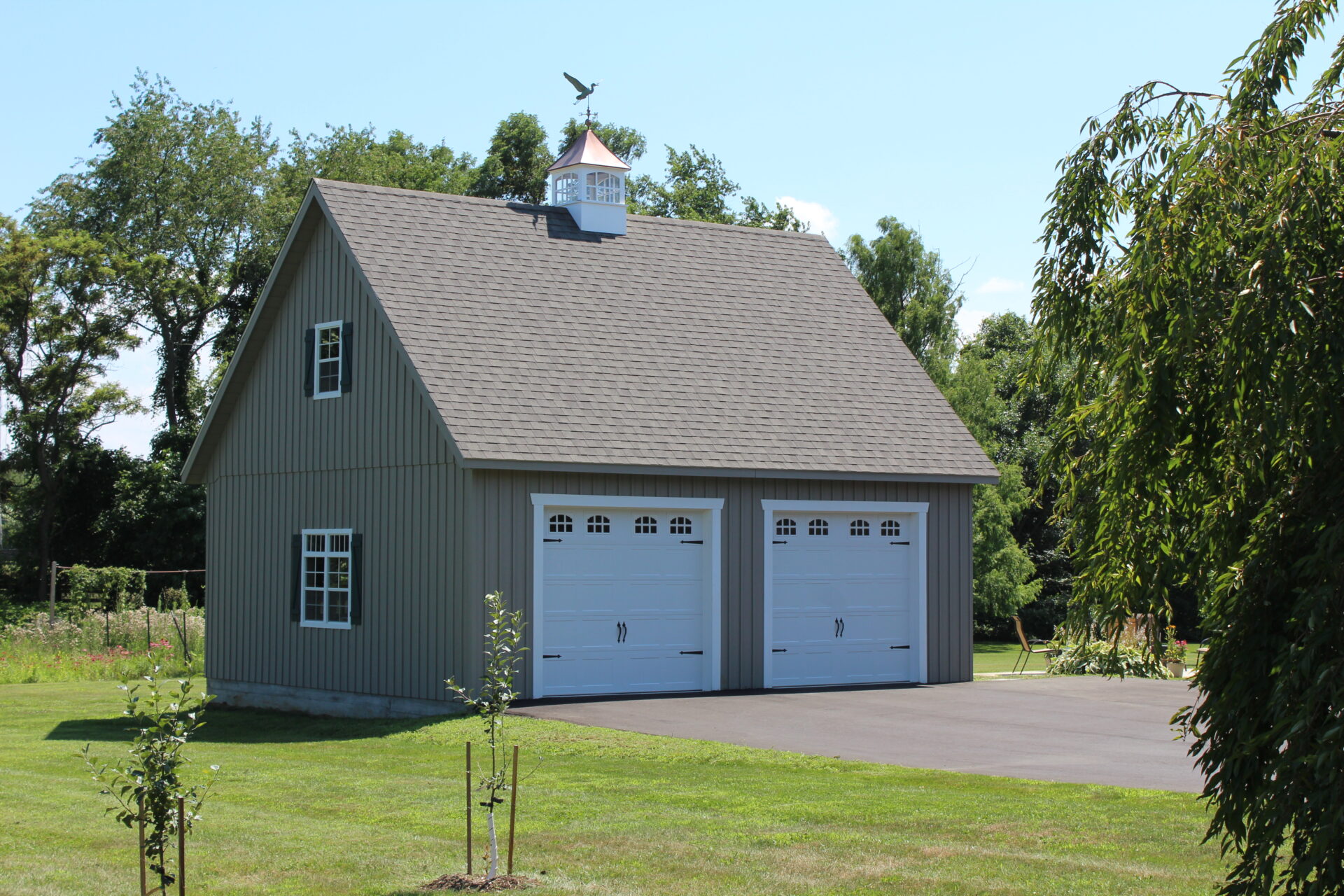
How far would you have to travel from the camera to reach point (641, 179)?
46.1m

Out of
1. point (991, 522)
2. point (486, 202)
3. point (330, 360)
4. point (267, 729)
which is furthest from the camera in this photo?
point (991, 522)

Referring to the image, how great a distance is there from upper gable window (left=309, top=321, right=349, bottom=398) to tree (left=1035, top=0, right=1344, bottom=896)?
13.9 metres

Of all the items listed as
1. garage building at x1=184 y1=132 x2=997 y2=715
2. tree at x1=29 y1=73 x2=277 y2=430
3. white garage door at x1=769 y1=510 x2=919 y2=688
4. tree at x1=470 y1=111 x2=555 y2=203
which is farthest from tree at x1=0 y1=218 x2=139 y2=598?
white garage door at x1=769 y1=510 x2=919 y2=688

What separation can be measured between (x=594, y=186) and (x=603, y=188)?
17 cm

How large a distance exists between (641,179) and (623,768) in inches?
1400

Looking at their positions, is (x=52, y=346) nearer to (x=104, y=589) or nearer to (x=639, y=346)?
(x=104, y=589)

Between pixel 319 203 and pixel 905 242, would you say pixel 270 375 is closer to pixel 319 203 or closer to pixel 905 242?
pixel 319 203

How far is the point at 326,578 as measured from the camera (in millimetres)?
19344

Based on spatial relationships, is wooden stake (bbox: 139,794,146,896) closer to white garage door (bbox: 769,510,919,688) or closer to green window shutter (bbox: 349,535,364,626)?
green window shutter (bbox: 349,535,364,626)

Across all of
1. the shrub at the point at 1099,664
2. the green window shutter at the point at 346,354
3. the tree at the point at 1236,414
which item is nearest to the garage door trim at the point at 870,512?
the shrub at the point at 1099,664

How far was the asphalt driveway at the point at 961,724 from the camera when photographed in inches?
496

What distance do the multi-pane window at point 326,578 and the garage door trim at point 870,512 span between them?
5.46 meters

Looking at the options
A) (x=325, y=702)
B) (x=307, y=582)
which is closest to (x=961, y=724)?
(x=325, y=702)

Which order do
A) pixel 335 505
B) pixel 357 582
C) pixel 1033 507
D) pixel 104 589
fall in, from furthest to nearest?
pixel 1033 507 < pixel 104 589 < pixel 335 505 < pixel 357 582
